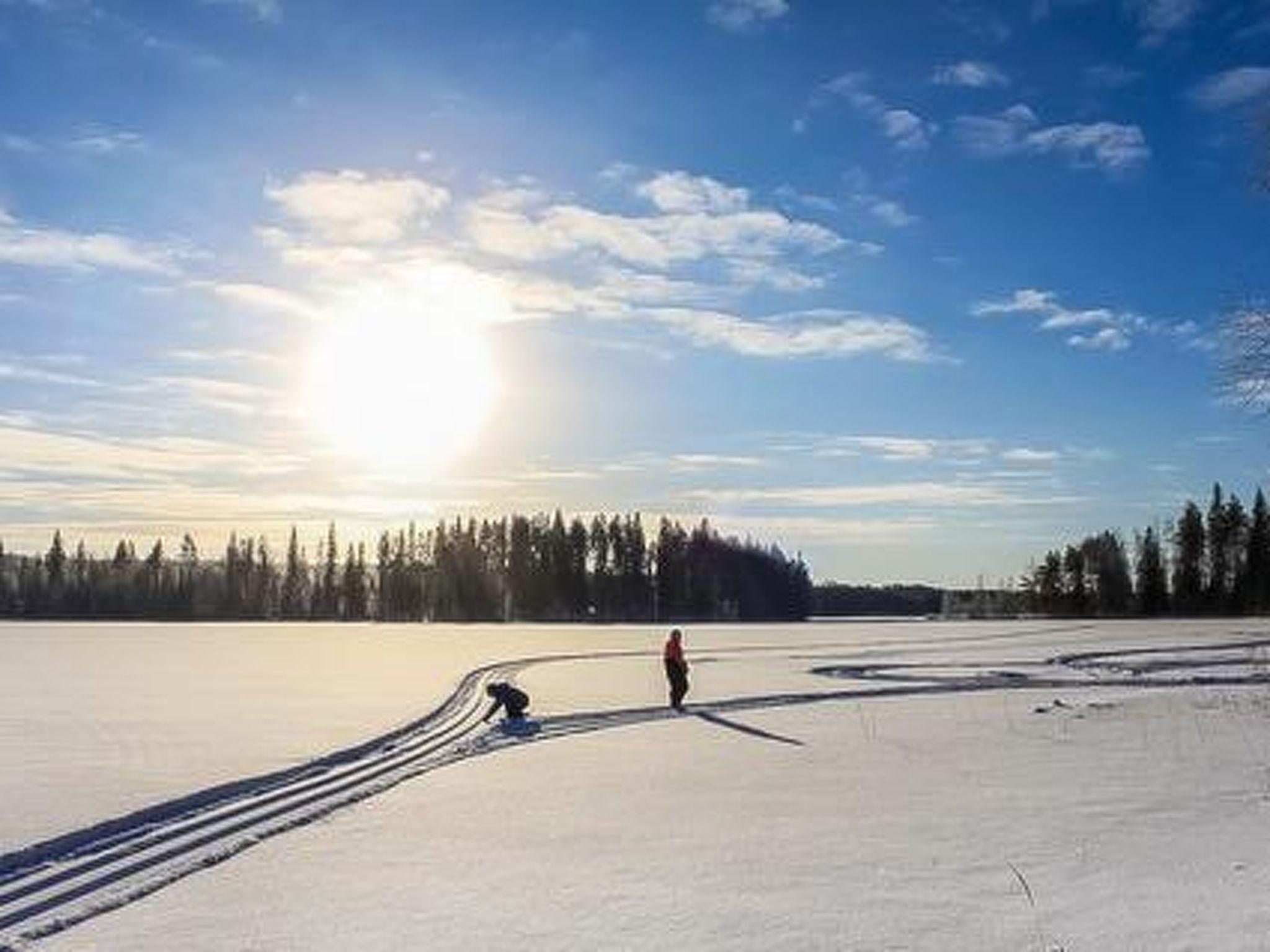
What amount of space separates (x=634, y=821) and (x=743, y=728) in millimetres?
11132

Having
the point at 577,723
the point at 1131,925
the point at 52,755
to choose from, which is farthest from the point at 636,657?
the point at 1131,925

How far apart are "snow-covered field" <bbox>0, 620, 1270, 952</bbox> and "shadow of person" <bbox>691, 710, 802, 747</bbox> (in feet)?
0.55

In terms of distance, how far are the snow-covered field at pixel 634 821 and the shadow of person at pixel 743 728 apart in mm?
167

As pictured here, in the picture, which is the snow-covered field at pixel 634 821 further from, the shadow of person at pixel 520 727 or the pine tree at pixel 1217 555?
the pine tree at pixel 1217 555

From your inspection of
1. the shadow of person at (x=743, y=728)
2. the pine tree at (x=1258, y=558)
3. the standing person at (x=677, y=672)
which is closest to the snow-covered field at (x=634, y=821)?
the shadow of person at (x=743, y=728)

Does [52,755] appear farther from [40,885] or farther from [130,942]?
[130,942]

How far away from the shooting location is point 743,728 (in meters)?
25.4

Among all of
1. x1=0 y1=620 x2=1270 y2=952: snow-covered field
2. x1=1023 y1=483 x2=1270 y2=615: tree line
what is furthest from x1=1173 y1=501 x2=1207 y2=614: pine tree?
x1=0 y1=620 x2=1270 y2=952: snow-covered field

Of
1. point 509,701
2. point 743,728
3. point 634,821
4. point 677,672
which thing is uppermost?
point 677,672

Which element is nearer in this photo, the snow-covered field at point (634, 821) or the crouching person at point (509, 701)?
the snow-covered field at point (634, 821)

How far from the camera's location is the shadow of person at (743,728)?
22984 millimetres

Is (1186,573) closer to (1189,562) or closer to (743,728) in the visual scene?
(1189,562)

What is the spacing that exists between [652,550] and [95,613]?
198 feet

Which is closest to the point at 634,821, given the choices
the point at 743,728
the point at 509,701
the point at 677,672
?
the point at 743,728
